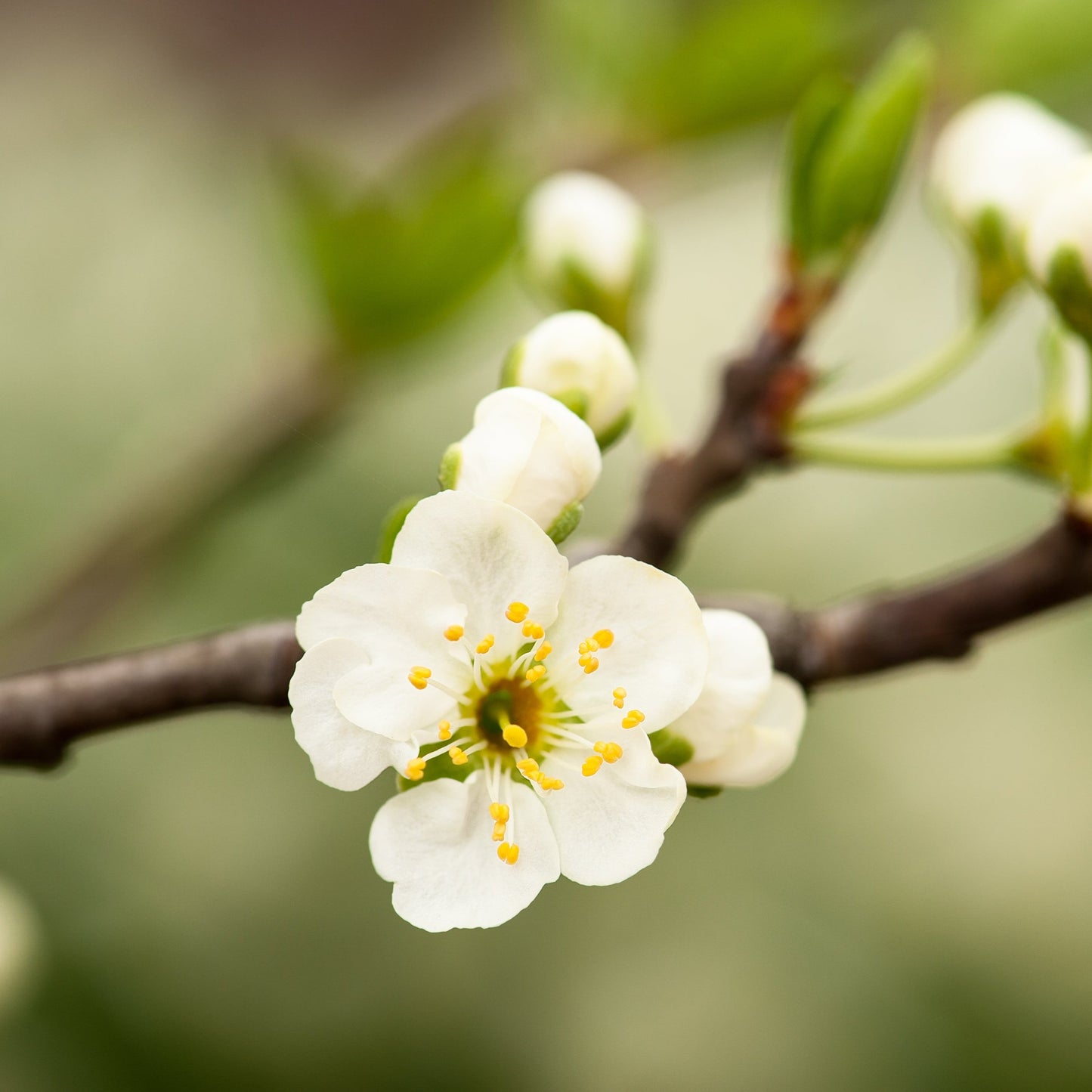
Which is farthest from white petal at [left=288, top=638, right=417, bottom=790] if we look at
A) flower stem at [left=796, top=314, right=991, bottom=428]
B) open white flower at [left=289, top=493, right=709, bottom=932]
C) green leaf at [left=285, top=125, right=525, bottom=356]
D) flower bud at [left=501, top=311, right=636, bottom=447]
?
green leaf at [left=285, top=125, right=525, bottom=356]

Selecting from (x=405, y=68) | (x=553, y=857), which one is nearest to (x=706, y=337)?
(x=405, y=68)

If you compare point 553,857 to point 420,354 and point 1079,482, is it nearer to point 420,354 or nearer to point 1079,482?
point 1079,482

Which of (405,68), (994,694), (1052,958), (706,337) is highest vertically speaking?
(405,68)

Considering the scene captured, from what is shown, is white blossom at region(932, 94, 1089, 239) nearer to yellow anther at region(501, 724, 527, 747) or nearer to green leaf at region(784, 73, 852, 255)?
green leaf at region(784, 73, 852, 255)

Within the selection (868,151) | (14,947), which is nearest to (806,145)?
(868,151)

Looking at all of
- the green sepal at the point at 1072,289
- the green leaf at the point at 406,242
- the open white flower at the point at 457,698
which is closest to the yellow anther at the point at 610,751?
the open white flower at the point at 457,698
